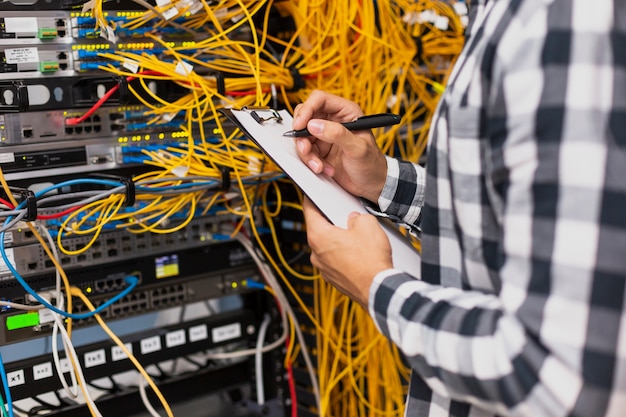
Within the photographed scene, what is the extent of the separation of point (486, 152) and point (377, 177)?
47 centimetres

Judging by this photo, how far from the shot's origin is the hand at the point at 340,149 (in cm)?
118

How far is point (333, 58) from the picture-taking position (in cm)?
164

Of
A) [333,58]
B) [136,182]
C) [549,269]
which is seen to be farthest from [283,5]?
[549,269]

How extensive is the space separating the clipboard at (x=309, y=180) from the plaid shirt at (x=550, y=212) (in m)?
0.30

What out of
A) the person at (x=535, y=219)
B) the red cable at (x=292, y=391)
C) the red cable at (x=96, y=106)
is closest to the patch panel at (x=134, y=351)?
the red cable at (x=292, y=391)

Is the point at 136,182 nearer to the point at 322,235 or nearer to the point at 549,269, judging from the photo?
the point at 322,235

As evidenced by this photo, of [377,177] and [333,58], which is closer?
[377,177]

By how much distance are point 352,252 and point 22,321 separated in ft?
2.46

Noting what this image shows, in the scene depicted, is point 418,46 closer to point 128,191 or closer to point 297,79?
point 297,79

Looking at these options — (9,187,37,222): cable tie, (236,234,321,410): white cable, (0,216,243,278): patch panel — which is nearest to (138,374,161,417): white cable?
(0,216,243,278): patch panel

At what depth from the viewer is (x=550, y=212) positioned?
713 millimetres

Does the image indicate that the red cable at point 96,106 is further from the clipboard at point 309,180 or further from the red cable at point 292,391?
the red cable at point 292,391

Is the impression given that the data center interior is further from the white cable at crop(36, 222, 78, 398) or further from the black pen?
the black pen

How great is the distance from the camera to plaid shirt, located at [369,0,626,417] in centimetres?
71
